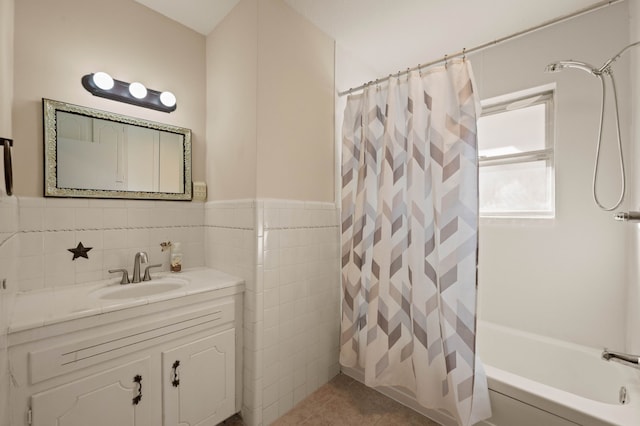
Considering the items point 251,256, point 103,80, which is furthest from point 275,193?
point 103,80

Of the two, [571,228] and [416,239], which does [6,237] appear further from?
[571,228]

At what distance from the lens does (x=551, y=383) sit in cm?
163

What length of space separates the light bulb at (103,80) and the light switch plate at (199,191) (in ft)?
2.38

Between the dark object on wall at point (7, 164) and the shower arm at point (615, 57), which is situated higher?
the shower arm at point (615, 57)

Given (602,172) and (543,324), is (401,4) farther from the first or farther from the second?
(543,324)

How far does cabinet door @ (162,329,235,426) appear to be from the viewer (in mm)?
1306

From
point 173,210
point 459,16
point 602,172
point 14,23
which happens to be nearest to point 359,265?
point 173,210

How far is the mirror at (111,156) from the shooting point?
4.61 feet

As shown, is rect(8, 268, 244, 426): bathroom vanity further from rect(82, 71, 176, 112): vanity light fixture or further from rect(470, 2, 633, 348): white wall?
rect(470, 2, 633, 348): white wall

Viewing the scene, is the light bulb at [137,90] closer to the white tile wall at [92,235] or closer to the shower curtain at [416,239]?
the white tile wall at [92,235]

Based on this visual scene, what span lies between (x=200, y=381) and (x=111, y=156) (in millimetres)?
1400

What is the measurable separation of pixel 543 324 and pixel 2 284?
281cm

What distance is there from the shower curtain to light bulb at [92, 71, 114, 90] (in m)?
1.48

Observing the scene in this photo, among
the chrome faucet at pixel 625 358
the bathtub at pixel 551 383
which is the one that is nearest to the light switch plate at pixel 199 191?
the bathtub at pixel 551 383
